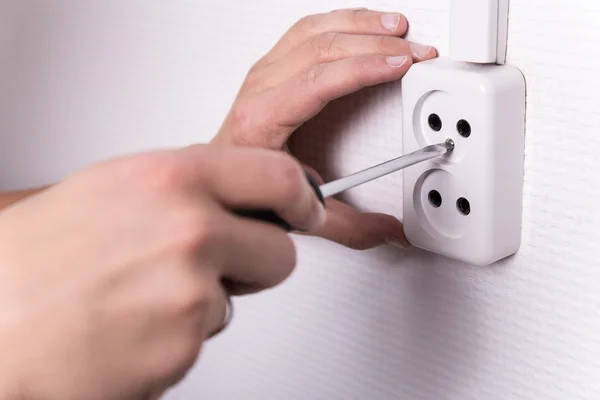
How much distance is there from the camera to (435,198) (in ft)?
1.23

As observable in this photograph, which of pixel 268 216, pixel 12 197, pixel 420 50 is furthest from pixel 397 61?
pixel 12 197

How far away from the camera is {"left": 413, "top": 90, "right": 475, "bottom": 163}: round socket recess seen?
343mm

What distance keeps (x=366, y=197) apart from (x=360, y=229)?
0.09 ft

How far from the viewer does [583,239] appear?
341 mm

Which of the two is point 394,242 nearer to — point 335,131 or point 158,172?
point 335,131

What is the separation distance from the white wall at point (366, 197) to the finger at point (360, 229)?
0.04ft

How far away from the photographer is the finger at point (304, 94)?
37 cm

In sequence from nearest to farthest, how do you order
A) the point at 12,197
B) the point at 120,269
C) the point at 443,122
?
the point at 120,269
the point at 443,122
the point at 12,197

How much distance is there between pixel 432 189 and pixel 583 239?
2.8 inches

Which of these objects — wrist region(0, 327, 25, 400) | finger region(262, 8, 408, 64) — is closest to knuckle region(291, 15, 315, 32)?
finger region(262, 8, 408, 64)

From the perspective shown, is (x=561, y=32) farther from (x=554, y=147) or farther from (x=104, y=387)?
(x=104, y=387)

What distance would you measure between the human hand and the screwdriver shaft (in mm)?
41

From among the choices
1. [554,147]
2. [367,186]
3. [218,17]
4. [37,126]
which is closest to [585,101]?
[554,147]

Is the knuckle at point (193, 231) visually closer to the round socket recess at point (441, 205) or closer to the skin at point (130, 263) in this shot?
the skin at point (130, 263)
